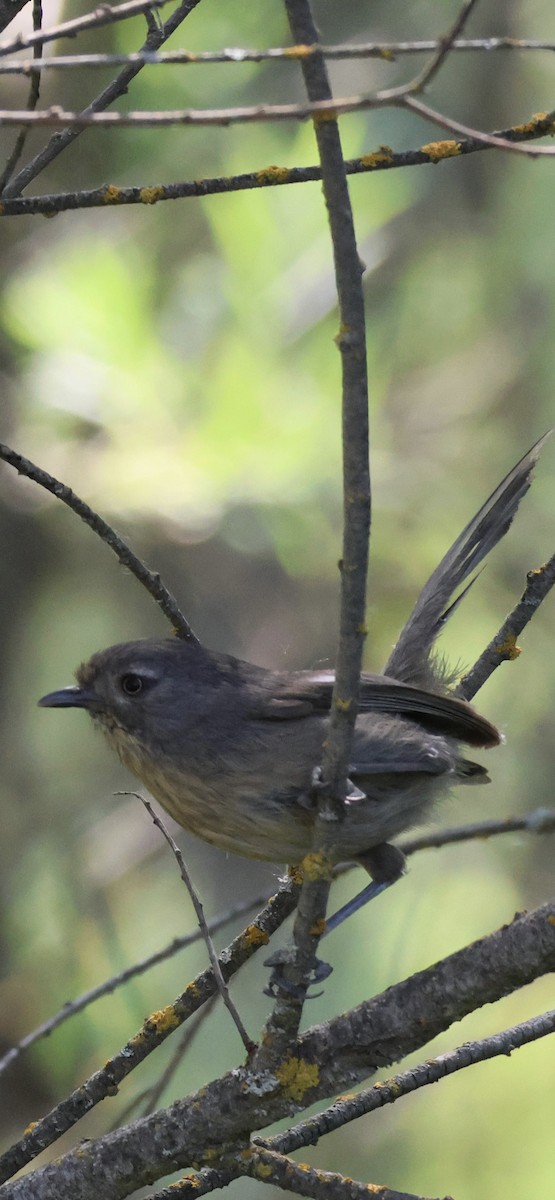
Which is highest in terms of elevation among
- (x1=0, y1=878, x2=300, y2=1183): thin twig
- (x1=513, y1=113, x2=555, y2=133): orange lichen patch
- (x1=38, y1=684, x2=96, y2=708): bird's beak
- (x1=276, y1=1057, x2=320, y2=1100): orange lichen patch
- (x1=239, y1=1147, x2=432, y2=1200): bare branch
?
(x1=513, y1=113, x2=555, y2=133): orange lichen patch

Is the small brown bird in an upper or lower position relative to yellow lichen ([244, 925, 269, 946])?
upper

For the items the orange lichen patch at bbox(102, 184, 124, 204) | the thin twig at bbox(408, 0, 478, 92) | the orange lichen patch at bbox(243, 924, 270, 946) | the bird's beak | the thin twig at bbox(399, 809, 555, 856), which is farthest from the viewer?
the thin twig at bbox(399, 809, 555, 856)

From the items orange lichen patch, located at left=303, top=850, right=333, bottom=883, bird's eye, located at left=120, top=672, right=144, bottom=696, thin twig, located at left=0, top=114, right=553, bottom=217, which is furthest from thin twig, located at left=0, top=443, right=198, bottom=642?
orange lichen patch, located at left=303, top=850, right=333, bottom=883

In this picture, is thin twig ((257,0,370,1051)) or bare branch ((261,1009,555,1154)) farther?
bare branch ((261,1009,555,1154))

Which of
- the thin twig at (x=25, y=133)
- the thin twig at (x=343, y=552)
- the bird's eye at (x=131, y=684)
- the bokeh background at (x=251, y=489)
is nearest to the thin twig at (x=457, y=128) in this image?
the thin twig at (x=343, y=552)

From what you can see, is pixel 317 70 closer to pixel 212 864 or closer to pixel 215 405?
pixel 215 405

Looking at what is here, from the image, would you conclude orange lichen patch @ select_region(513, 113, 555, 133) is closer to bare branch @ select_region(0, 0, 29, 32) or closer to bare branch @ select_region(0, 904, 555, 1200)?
bare branch @ select_region(0, 0, 29, 32)

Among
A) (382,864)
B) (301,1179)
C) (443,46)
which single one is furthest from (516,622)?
(443,46)

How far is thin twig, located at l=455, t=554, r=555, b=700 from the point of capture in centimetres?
333

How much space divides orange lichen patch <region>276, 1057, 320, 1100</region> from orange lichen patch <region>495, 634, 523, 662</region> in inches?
52.4

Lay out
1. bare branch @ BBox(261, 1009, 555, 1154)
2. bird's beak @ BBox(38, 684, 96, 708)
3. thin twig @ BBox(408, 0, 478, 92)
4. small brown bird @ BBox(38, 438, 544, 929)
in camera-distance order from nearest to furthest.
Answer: thin twig @ BBox(408, 0, 478, 92), bare branch @ BBox(261, 1009, 555, 1154), small brown bird @ BBox(38, 438, 544, 929), bird's beak @ BBox(38, 684, 96, 708)

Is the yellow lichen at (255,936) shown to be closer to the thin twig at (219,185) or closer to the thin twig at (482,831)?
the thin twig at (482,831)

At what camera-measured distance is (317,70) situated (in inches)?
75.5

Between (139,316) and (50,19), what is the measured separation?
1.41 metres
